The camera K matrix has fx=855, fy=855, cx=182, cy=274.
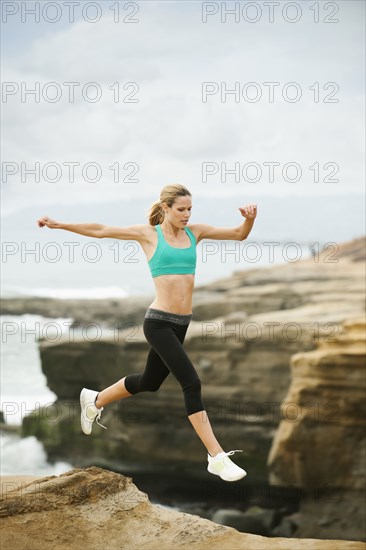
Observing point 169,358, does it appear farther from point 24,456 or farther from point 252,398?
point 24,456

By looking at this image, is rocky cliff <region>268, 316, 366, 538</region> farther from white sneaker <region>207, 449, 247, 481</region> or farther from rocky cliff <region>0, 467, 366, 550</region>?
white sneaker <region>207, 449, 247, 481</region>

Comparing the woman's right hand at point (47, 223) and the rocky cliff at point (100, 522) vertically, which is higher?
the woman's right hand at point (47, 223)

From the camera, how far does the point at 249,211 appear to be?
142 inches

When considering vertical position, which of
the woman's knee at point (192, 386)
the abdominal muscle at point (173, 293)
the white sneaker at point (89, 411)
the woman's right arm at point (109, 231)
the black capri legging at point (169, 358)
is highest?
the woman's right arm at point (109, 231)

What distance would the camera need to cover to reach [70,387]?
16516mm

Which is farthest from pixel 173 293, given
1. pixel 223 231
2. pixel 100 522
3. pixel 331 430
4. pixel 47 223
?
pixel 331 430

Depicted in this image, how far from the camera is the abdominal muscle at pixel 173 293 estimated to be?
3.56 metres

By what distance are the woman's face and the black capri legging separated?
38 centimetres

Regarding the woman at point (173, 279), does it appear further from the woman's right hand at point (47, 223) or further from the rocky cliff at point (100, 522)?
the rocky cliff at point (100, 522)

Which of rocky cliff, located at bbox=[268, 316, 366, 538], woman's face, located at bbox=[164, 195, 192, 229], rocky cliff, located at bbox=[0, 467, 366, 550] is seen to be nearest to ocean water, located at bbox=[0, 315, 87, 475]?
rocky cliff, located at bbox=[268, 316, 366, 538]

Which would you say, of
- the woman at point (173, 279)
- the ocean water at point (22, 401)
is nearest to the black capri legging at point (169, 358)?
the woman at point (173, 279)

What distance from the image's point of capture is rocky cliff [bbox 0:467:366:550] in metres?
4.10

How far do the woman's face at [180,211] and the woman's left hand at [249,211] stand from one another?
0.23 m

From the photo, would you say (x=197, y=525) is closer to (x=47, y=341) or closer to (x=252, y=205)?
(x=252, y=205)
